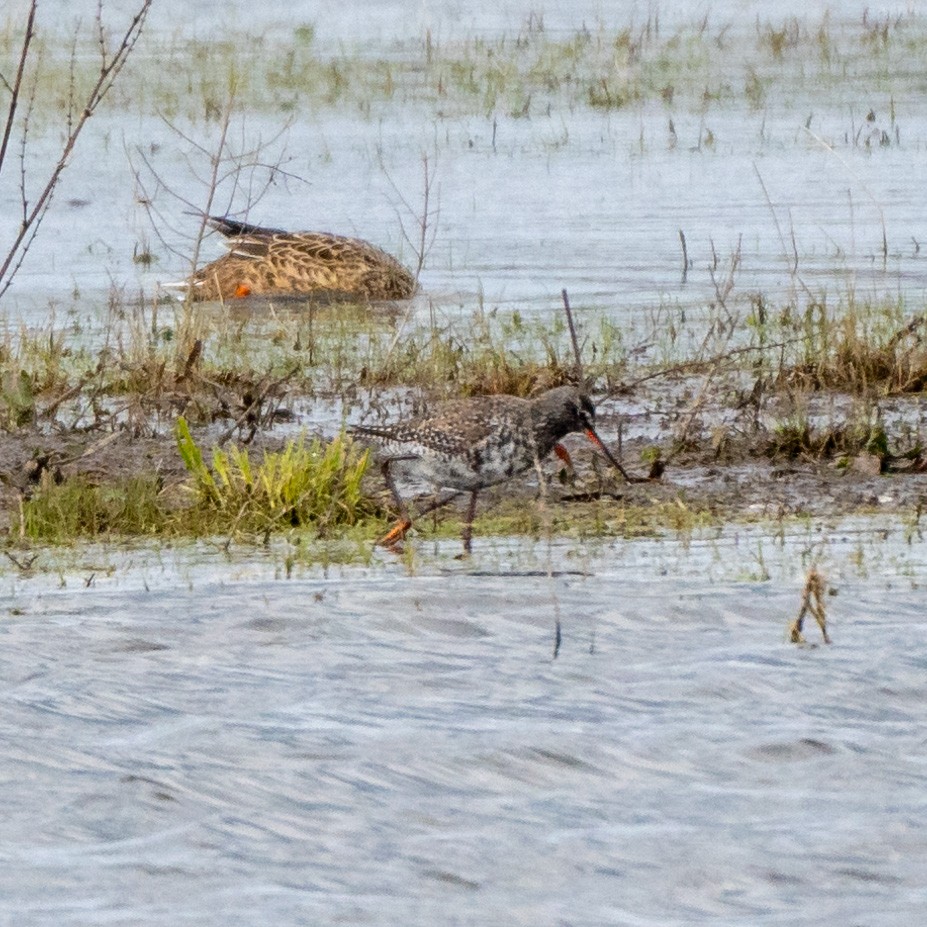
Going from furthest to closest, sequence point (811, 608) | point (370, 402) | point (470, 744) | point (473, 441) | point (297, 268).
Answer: point (297, 268)
point (370, 402)
point (473, 441)
point (811, 608)
point (470, 744)

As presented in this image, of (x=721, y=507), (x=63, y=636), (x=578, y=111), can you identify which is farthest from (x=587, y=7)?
(x=63, y=636)

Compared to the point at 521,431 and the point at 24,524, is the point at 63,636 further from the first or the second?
the point at 521,431

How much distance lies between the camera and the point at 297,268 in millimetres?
14805

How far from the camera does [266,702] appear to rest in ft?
19.7

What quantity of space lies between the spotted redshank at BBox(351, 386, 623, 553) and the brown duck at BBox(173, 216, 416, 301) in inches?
236

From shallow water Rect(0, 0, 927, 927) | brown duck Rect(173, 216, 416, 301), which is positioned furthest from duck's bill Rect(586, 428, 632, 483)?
brown duck Rect(173, 216, 416, 301)

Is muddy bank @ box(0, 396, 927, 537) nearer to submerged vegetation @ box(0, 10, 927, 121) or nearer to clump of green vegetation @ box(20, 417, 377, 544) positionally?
clump of green vegetation @ box(20, 417, 377, 544)

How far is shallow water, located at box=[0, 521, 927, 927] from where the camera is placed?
4660 mm

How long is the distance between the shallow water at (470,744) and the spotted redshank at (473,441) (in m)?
0.54

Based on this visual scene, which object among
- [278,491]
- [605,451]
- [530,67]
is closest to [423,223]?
[605,451]

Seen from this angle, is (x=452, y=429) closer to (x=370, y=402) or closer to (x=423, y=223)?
(x=370, y=402)

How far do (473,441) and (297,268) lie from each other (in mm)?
6937

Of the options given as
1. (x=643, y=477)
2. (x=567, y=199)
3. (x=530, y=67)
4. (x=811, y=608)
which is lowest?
(x=811, y=608)

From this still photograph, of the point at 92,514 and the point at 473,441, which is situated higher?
the point at 473,441
